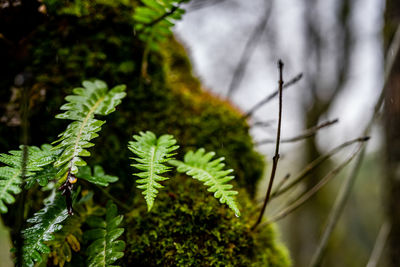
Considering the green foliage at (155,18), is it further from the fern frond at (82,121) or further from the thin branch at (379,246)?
the thin branch at (379,246)

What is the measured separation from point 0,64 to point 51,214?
0.96m

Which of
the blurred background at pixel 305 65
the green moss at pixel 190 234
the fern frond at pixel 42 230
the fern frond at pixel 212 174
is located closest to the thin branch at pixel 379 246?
the green moss at pixel 190 234

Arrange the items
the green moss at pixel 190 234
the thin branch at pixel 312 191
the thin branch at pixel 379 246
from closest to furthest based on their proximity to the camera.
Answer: the green moss at pixel 190 234
the thin branch at pixel 312 191
the thin branch at pixel 379 246

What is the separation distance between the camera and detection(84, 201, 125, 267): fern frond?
0.88m

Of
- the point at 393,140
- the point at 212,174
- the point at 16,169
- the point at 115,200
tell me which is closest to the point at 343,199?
the point at 212,174

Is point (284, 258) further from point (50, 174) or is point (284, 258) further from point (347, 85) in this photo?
point (347, 85)

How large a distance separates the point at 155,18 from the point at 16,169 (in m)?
1.01

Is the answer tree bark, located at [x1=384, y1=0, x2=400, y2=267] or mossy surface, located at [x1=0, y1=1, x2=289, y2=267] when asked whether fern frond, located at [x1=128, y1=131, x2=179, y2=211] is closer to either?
mossy surface, located at [x1=0, y1=1, x2=289, y2=267]

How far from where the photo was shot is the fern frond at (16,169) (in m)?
0.73

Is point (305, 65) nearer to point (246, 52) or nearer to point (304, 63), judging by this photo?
point (304, 63)

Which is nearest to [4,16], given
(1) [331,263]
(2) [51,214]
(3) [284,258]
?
(2) [51,214]

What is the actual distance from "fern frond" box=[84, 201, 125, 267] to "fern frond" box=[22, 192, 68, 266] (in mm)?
137

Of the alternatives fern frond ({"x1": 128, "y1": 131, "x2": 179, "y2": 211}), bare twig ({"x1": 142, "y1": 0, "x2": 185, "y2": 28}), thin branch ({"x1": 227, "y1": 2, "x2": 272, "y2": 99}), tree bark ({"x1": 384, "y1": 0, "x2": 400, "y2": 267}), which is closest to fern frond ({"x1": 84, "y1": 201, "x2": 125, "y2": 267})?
fern frond ({"x1": 128, "y1": 131, "x2": 179, "y2": 211})

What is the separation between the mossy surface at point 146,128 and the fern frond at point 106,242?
13 cm
